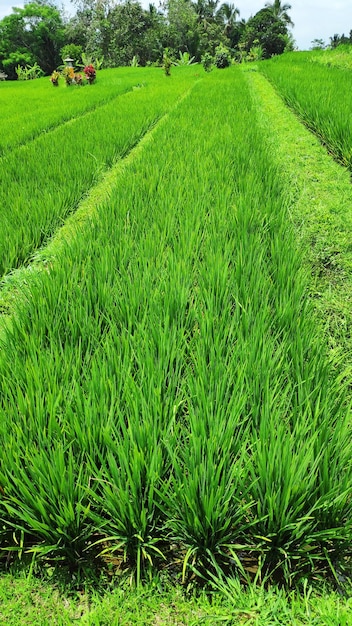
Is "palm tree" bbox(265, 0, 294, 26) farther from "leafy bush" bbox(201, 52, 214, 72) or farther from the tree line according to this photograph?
"leafy bush" bbox(201, 52, 214, 72)

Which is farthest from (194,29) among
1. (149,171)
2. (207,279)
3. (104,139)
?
(207,279)

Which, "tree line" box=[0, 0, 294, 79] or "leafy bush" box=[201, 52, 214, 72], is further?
"tree line" box=[0, 0, 294, 79]

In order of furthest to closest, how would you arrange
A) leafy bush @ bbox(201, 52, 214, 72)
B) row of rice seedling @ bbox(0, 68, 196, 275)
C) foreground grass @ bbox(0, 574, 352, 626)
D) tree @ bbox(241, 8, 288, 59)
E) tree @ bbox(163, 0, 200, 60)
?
tree @ bbox(163, 0, 200, 60), tree @ bbox(241, 8, 288, 59), leafy bush @ bbox(201, 52, 214, 72), row of rice seedling @ bbox(0, 68, 196, 275), foreground grass @ bbox(0, 574, 352, 626)

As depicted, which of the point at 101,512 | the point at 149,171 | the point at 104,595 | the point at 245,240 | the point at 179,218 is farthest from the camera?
the point at 149,171

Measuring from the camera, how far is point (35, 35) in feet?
109

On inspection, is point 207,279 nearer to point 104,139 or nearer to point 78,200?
point 78,200

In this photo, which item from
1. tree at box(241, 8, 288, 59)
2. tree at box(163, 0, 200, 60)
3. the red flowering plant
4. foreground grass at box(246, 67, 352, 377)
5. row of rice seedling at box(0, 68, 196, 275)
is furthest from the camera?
tree at box(163, 0, 200, 60)

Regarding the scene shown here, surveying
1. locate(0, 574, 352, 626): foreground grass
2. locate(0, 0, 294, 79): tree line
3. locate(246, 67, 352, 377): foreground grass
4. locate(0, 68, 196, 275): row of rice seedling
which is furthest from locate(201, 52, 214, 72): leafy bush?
locate(0, 574, 352, 626): foreground grass

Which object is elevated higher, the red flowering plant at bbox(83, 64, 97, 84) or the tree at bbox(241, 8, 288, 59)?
the tree at bbox(241, 8, 288, 59)

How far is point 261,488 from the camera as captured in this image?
89 cm

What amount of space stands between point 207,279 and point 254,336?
0.46 m

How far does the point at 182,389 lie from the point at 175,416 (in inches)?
4.4

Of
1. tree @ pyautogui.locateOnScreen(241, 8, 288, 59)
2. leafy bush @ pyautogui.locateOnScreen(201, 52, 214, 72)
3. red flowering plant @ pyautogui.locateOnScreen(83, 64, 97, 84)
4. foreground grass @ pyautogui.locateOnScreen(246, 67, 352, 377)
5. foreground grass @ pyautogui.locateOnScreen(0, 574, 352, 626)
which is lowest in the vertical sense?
foreground grass @ pyautogui.locateOnScreen(0, 574, 352, 626)

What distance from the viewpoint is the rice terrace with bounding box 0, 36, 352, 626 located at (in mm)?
861
